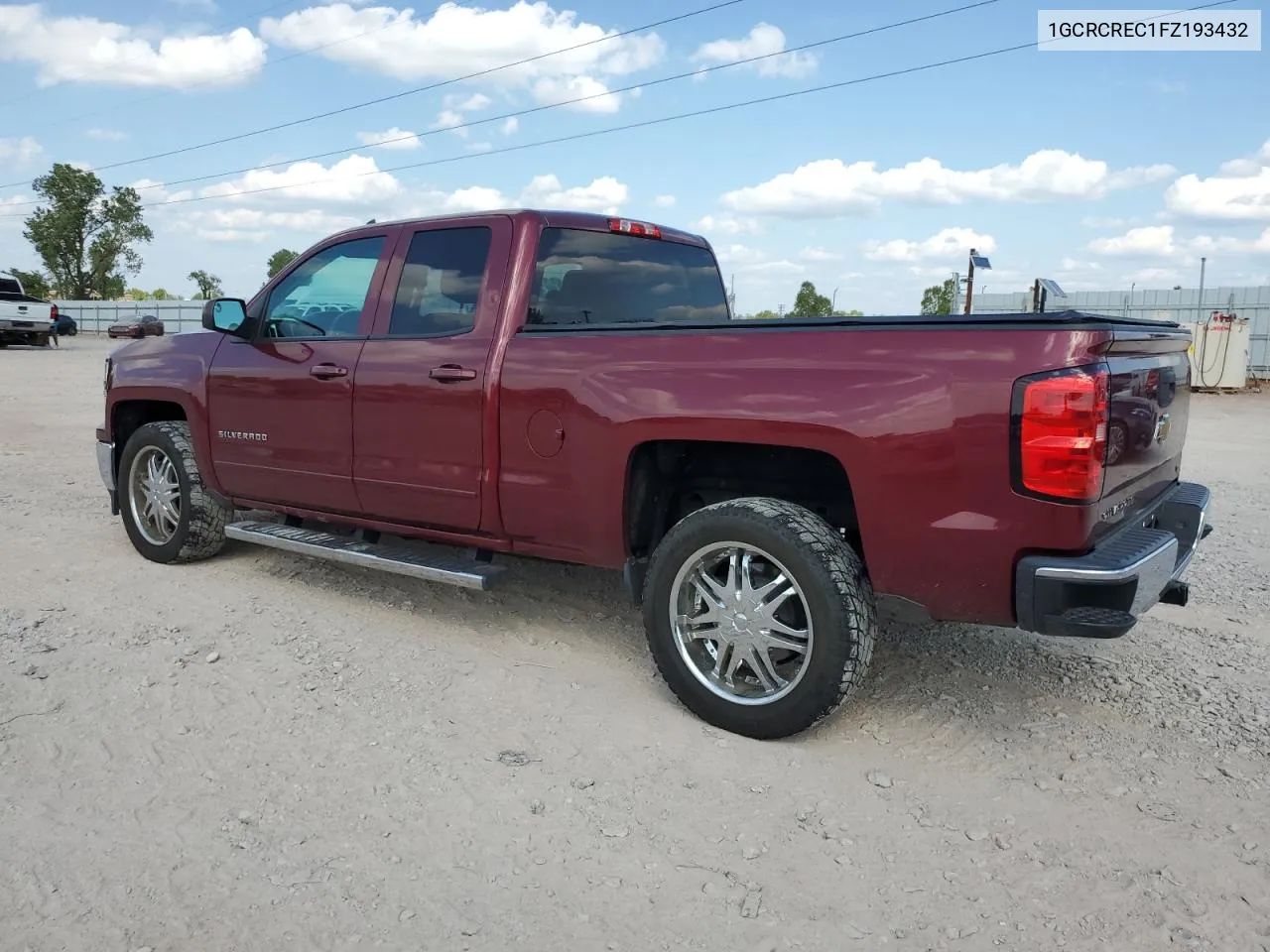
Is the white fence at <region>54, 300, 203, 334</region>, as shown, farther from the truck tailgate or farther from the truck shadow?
the truck tailgate

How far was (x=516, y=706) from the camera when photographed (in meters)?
3.81

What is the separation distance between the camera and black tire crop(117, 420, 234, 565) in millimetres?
5664

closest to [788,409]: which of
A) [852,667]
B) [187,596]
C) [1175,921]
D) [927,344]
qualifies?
[927,344]

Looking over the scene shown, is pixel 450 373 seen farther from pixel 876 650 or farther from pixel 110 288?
pixel 110 288

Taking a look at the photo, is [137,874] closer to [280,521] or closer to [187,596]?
[187,596]

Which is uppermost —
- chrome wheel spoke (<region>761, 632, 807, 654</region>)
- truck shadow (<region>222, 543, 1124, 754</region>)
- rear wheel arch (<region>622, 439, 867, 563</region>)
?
rear wheel arch (<region>622, 439, 867, 563</region>)

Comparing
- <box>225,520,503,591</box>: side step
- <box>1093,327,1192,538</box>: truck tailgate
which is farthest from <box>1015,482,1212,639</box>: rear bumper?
<box>225,520,503,591</box>: side step

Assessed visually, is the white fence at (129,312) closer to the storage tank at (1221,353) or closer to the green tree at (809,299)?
the green tree at (809,299)

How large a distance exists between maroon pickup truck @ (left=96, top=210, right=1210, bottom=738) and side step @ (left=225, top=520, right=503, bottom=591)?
0.06 feet

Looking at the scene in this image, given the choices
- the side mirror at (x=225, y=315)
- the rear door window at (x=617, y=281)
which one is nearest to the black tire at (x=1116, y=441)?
the rear door window at (x=617, y=281)

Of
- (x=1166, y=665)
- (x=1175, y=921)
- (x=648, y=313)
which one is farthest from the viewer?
(x=648, y=313)

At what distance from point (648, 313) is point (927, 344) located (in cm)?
198

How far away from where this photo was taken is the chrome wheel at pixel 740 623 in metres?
3.48

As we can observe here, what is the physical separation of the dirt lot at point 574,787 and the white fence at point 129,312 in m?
46.2
